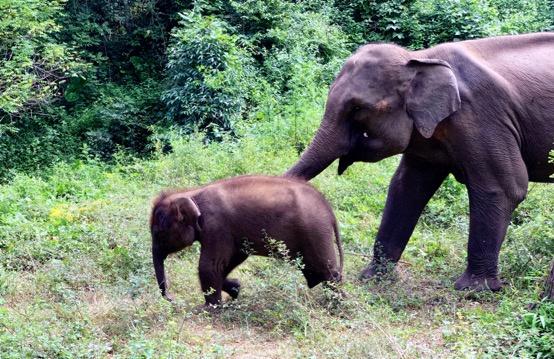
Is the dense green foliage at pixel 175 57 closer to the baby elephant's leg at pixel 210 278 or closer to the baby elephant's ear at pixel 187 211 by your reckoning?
the baby elephant's ear at pixel 187 211

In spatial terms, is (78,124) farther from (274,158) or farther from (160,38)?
(274,158)

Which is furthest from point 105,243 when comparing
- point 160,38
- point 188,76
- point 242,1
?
point 160,38

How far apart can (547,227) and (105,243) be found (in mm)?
3899

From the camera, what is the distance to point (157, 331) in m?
5.90

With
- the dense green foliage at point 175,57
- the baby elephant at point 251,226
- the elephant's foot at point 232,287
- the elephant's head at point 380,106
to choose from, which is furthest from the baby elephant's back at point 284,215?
the dense green foliage at point 175,57

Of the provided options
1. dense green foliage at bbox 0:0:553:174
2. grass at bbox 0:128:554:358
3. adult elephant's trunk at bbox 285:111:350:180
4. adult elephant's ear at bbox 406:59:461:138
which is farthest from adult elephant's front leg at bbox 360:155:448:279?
dense green foliage at bbox 0:0:553:174

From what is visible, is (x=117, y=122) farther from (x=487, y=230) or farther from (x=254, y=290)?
(x=487, y=230)

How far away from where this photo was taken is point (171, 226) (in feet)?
22.0

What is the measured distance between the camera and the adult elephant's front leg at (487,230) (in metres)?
6.87

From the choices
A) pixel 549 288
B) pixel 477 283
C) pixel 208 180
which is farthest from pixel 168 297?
pixel 208 180

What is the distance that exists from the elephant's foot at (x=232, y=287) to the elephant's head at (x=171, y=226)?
1.55ft

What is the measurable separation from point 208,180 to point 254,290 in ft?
10.6

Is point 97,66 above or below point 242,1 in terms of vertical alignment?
below

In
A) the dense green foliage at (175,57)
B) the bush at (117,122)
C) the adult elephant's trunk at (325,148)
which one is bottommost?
the bush at (117,122)
